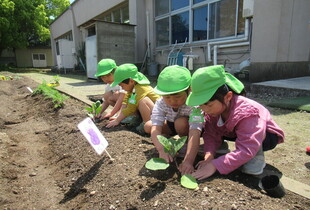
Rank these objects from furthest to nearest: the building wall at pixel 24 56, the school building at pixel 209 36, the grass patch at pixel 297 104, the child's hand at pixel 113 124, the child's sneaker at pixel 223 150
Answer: the building wall at pixel 24 56
the school building at pixel 209 36
the grass patch at pixel 297 104
the child's hand at pixel 113 124
the child's sneaker at pixel 223 150

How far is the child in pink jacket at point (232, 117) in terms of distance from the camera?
4.53 feet

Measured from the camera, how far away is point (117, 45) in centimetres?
883

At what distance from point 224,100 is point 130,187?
2.79ft

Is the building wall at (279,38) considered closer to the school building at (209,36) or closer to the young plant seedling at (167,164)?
the school building at (209,36)

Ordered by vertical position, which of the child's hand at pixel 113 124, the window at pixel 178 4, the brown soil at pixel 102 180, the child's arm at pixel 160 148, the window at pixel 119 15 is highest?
the window at pixel 119 15

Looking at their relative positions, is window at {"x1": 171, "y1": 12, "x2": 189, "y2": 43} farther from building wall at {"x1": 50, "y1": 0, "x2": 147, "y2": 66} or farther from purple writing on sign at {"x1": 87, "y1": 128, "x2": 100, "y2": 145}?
purple writing on sign at {"x1": 87, "y1": 128, "x2": 100, "y2": 145}

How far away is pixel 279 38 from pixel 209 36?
2572 mm

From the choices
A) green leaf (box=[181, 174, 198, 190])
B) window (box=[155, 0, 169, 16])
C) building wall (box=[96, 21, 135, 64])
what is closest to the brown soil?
green leaf (box=[181, 174, 198, 190])

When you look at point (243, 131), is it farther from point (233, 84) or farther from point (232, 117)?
point (233, 84)

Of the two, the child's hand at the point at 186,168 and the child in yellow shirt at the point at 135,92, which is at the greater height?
the child in yellow shirt at the point at 135,92

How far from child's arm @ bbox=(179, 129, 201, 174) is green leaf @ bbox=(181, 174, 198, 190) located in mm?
136

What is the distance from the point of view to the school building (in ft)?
16.7

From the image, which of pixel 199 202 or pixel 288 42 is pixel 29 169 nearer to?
pixel 199 202

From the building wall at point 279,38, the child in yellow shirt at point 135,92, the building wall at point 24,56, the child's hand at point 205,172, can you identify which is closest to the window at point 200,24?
the building wall at point 279,38
